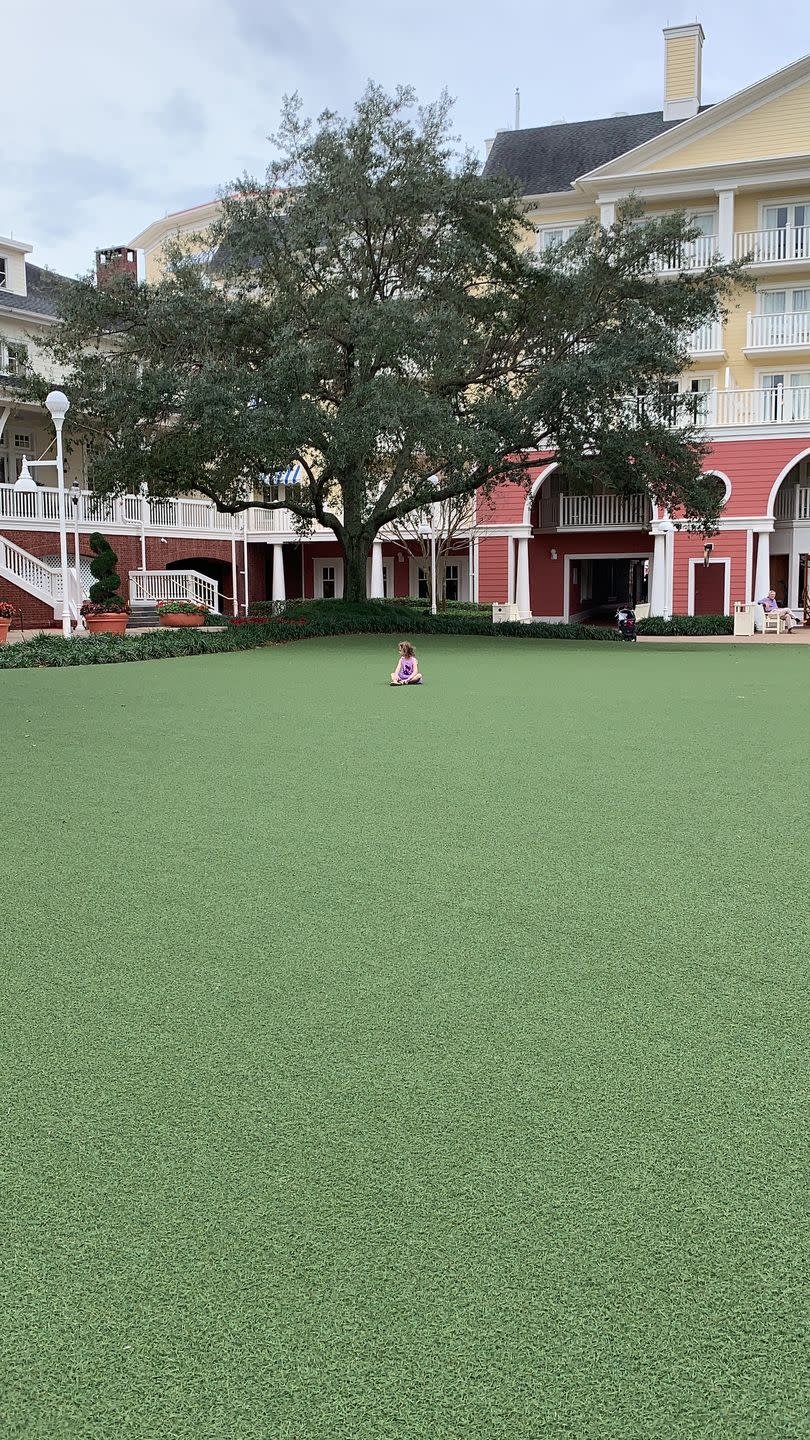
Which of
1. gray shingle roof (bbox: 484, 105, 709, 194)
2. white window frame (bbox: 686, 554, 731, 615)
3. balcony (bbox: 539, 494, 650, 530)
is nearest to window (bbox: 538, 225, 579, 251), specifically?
gray shingle roof (bbox: 484, 105, 709, 194)

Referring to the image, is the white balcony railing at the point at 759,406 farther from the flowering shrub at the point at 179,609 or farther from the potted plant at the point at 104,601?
the potted plant at the point at 104,601

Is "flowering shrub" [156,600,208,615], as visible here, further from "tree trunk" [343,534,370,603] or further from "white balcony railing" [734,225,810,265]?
"white balcony railing" [734,225,810,265]

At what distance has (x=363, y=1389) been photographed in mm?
1740

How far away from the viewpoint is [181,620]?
76.2 feet

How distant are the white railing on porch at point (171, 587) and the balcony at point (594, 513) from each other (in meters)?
11.3

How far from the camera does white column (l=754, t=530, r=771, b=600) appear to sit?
2927cm

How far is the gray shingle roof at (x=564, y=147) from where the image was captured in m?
36.5

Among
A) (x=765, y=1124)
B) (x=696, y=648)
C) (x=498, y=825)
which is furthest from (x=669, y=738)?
(x=696, y=648)

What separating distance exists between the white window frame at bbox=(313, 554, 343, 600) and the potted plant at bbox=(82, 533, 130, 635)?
16.1m

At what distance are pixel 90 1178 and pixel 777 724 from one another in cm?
829

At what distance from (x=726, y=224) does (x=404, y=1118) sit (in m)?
35.1

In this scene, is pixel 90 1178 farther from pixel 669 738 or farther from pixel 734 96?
pixel 734 96

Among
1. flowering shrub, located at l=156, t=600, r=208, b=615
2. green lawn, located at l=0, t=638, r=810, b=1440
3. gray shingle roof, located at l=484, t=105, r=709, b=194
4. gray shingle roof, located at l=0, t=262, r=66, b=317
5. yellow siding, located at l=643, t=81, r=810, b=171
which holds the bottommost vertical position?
green lawn, located at l=0, t=638, r=810, b=1440

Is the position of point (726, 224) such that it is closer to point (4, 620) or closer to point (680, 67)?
point (680, 67)
